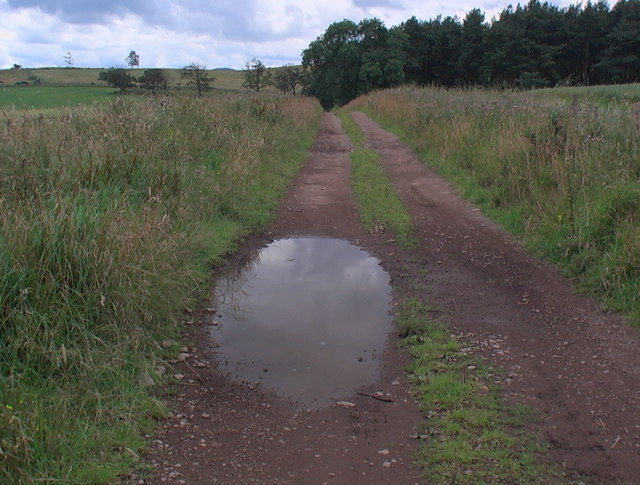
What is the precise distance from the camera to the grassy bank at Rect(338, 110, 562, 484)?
3.42 meters

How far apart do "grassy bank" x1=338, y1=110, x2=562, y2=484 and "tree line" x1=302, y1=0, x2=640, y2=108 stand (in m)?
50.0

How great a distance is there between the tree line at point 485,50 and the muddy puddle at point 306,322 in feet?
158

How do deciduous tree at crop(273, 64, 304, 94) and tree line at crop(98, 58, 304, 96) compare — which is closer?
tree line at crop(98, 58, 304, 96)

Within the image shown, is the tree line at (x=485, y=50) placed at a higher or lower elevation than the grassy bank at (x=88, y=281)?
higher

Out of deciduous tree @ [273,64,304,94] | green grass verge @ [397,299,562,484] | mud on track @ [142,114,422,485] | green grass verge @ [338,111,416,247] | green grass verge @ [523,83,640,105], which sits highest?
deciduous tree @ [273,64,304,94]

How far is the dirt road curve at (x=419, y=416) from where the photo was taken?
356 cm

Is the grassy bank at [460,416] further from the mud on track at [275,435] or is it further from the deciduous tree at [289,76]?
the deciduous tree at [289,76]

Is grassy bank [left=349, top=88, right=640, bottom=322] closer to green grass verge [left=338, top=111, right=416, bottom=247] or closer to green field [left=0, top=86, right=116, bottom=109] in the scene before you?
green grass verge [left=338, top=111, right=416, bottom=247]

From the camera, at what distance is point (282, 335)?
18.2ft

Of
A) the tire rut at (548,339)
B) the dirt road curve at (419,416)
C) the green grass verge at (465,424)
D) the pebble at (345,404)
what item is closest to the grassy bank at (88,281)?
the dirt road curve at (419,416)

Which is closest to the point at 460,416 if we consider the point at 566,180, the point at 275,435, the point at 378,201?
the point at 275,435

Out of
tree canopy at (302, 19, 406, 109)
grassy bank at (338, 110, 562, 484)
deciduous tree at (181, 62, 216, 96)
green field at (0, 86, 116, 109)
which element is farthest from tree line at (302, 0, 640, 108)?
grassy bank at (338, 110, 562, 484)

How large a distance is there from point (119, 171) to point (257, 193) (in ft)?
12.0

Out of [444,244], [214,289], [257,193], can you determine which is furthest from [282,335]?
[257,193]
